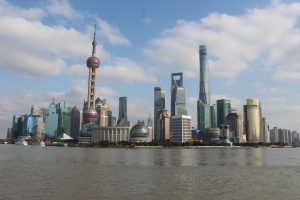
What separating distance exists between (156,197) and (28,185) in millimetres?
19222

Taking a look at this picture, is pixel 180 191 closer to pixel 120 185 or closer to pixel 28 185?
pixel 120 185

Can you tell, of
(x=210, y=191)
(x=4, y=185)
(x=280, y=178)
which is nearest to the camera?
(x=210, y=191)

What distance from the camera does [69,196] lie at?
44250 mm

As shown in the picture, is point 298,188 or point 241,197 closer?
point 241,197

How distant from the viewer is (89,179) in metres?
60.6

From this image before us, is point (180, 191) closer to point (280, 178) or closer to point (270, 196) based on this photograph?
point (270, 196)

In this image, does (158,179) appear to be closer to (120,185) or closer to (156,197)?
(120,185)

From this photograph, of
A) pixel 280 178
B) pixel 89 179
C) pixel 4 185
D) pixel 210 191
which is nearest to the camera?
pixel 210 191

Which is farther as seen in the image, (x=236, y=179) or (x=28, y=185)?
(x=236, y=179)

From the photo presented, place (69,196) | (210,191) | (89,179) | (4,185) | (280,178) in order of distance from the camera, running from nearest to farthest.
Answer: (69,196) → (210,191) → (4,185) → (89,179) → (280,178)

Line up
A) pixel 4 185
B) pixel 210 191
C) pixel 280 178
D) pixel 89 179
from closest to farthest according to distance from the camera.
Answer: pixel 210 191 < pixel 4 185 < pixel 89 179 < pixel 280 178

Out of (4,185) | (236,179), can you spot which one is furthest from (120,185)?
(236,179)

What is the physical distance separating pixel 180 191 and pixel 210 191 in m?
3.85

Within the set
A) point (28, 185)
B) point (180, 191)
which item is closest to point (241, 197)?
point (180, 191)
